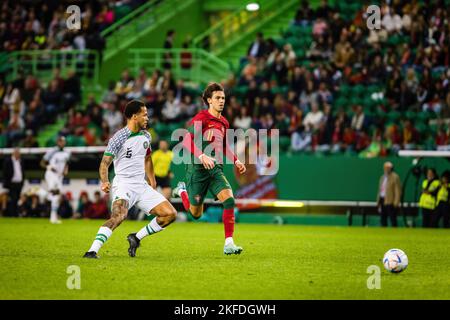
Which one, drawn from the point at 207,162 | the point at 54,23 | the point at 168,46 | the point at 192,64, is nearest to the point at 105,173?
the point at 207,162

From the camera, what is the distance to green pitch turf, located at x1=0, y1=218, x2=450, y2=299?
32.9ft

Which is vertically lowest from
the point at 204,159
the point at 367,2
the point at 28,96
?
the point at 204,159

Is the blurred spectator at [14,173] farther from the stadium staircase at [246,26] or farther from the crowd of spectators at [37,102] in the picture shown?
the stadium staircase at [246,26]

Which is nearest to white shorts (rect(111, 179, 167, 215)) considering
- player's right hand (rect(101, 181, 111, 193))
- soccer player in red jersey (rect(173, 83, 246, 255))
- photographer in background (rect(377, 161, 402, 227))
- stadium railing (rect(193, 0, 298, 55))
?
player's right hand (rect(101, 181, 111, 193))

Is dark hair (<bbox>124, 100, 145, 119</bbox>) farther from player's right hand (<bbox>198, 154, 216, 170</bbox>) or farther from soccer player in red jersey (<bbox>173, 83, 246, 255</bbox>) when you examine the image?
player's right hand (<bbox>198, 154, 216, 170</bbox>)

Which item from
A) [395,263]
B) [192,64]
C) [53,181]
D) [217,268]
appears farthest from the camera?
[192,64]

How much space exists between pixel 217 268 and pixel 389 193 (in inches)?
569

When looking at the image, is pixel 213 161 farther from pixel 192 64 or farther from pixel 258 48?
pixel 192 64

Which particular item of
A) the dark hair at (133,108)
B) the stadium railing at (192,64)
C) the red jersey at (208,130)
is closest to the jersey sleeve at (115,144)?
the dark hair at (133,108)

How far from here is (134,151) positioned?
13.9 meters

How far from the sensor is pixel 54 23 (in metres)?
37.5
